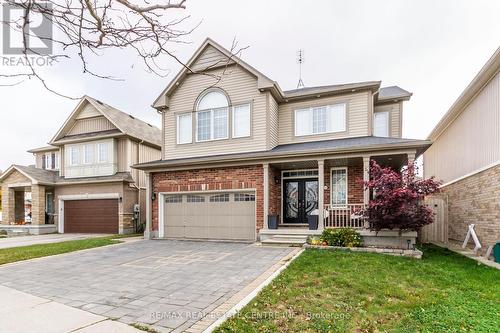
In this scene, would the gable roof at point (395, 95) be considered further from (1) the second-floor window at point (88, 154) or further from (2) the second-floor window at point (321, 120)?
(1) the second-floor window at point (88, 154)

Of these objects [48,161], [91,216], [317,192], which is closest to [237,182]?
[317,192]

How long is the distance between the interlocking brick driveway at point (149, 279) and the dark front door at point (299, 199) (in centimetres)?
303

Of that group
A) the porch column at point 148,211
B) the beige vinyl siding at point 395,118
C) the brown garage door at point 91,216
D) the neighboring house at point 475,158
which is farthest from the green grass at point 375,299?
the brown garage door at point 91,216

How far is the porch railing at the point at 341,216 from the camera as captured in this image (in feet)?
36.0

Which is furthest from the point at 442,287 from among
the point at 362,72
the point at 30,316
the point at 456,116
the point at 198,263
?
the point at 362,72

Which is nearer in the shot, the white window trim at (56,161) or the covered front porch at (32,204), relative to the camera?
the covered front porch at (32,204)

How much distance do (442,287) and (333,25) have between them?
7007 millimetres

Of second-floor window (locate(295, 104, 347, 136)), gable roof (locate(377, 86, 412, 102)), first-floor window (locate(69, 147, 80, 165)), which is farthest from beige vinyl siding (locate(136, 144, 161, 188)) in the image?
gable roof (locate(377, 86, 412, 102))

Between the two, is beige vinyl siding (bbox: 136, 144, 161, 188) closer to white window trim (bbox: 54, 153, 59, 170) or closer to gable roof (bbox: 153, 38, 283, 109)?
gable roof (bbox: 153, 38, 283, 109)

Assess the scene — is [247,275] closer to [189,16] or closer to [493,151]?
[189,16]

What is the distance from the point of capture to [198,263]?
786 centimetres

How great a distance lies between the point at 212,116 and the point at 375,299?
34.4ft

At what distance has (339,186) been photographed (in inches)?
473

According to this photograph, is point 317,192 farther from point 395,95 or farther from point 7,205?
point 7,205
